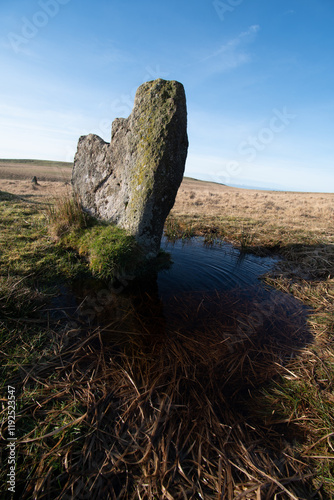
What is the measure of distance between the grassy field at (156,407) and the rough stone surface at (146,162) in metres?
2.58

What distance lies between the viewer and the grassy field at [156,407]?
6.48ft

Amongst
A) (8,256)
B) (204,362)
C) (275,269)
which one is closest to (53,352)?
(204,362)

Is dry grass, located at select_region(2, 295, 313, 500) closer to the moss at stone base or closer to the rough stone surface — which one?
the moss at stone base

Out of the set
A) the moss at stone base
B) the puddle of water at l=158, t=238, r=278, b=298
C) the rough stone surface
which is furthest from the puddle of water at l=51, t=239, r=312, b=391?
the rough stone surface

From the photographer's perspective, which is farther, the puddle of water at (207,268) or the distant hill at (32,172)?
the distant hill at (32,172)

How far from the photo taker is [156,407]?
8.43 ft

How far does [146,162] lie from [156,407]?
5457 mm

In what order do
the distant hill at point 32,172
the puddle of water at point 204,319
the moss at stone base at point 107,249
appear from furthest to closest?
1. the distant hill at point 32,172
2. the moss at stone base at point 107,249
3. the puddle of water at point 204,319

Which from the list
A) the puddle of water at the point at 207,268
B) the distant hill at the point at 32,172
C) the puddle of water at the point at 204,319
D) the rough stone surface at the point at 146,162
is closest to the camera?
the puddle of water at the point at 204,319

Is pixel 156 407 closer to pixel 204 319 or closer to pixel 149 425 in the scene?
pixel 149 425

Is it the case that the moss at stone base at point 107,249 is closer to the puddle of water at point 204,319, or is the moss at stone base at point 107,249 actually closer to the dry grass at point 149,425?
the puddle of water at point 204,319

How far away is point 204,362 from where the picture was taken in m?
3.29

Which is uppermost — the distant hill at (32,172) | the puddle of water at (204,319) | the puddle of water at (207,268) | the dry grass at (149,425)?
the distant hill at (32,172)

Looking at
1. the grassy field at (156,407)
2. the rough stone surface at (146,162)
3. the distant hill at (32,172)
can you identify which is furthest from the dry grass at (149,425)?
the distant hill at (32,172)
